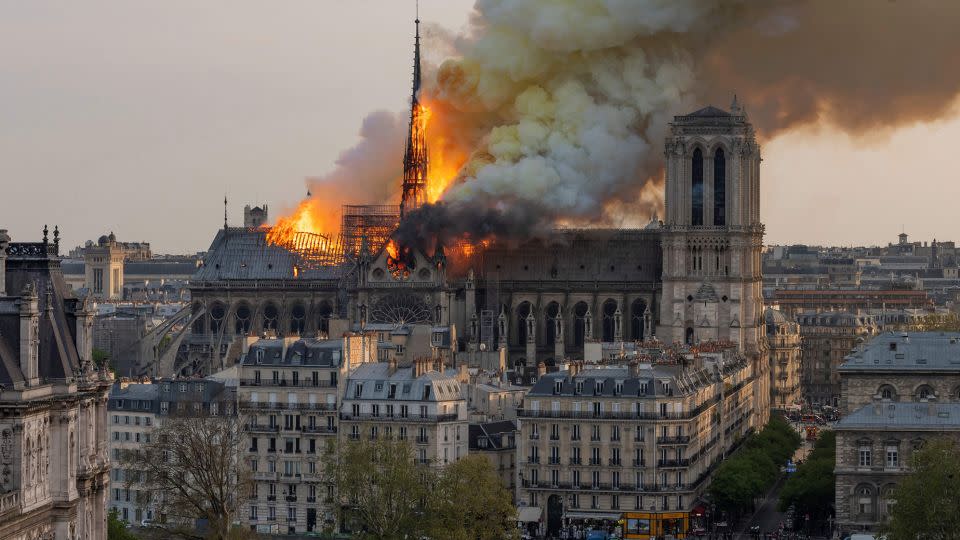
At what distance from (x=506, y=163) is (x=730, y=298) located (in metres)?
15.6

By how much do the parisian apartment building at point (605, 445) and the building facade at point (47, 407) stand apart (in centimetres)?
3701

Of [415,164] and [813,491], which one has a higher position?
[415,164]

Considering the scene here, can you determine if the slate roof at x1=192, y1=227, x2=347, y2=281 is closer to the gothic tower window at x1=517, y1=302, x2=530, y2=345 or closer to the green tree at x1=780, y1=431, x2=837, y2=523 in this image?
the gothic tower window at x1=517, y1=302, x2=530, y2=345

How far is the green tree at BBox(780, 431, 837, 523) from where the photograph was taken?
11262 centimetres

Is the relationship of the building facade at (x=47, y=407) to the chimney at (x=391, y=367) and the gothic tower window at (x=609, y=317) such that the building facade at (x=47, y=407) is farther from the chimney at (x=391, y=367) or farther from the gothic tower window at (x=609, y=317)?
the gothic tower window at (x=609, y=317)

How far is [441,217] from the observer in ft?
555

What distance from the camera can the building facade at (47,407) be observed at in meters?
69.5

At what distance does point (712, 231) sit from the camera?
16838 cm

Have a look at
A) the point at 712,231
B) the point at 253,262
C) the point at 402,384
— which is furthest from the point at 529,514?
the point at 253,262

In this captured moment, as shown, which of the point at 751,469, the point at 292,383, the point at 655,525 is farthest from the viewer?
the point at 751,469

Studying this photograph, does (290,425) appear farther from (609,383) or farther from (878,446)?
(878,446)

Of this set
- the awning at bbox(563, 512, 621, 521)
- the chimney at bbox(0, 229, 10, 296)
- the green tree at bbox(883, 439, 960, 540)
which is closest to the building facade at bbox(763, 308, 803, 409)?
the awning at bbox(563, 512, 621, 521)

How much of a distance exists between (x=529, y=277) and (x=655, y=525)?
217 feet

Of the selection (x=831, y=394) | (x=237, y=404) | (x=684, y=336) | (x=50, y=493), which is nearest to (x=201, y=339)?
(x=684, y=336)
